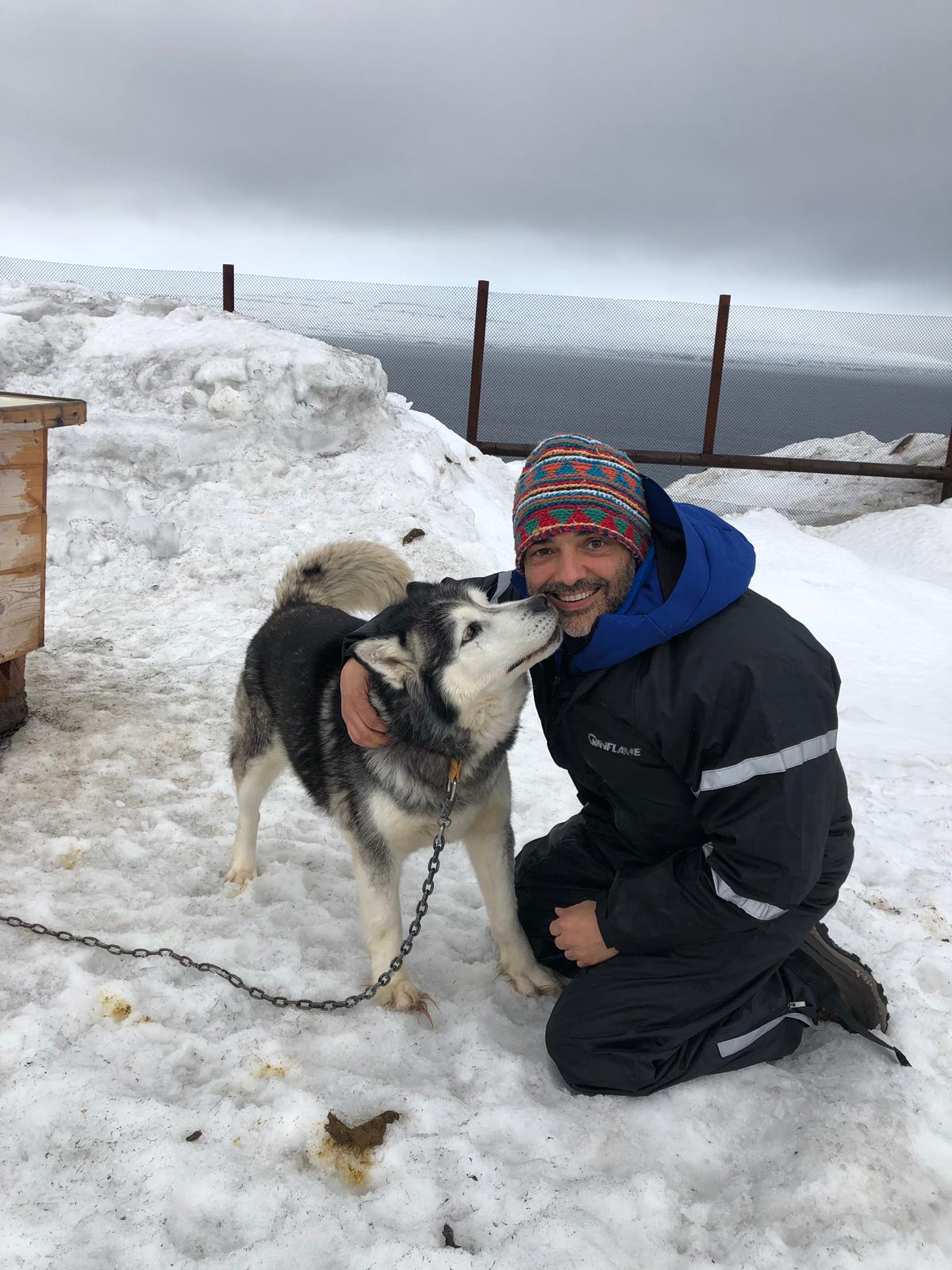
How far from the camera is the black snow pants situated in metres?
2.17

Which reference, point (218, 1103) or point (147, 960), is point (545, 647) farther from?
point (147, 960)

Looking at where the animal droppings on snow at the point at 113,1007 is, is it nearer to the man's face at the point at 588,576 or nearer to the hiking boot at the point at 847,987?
the man's face at the point at 588,576

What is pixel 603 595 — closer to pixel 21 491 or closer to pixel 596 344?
pixel 21 491

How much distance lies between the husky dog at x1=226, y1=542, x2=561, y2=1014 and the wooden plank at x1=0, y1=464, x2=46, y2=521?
1693mm

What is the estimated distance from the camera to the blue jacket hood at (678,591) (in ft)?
6.63

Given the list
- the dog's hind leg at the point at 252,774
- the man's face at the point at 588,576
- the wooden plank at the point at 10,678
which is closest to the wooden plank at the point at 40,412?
the wooden plank at the point at 10,678

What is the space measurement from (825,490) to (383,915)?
9.17 m

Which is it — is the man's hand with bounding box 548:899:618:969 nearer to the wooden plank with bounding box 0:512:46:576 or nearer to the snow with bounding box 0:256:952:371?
the wooden plank with bounding box 0:512:46:576

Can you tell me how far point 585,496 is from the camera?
2156mm

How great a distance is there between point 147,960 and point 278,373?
5503 mm

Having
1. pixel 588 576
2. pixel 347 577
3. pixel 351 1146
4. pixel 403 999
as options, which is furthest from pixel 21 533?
pixel 351 1146

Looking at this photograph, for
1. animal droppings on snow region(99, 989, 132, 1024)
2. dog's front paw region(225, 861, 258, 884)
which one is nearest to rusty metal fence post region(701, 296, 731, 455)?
dog's front paw region(225, 861, 258, 884)

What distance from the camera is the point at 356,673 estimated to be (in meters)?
2.49

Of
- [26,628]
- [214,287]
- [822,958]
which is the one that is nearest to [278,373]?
[214,287]
